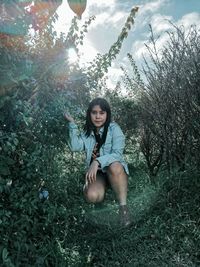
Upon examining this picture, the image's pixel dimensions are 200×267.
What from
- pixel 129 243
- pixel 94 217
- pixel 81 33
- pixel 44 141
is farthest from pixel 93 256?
pixel 81 33

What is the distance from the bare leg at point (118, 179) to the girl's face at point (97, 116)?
0.45 meters

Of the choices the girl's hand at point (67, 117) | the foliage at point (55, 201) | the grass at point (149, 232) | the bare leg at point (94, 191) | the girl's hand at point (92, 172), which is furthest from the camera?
the bare leg at point (94, 191)

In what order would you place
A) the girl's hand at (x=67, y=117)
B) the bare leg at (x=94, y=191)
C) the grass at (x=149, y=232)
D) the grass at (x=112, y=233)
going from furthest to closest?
the bare leg at (x=94, y=191), the girl's hand at (x=67, y=117), the grass at (x=149, y=232), the grass at (x=112, y=233)

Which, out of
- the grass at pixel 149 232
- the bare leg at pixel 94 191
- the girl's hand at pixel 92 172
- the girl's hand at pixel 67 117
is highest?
the girl's hand at pixel 67 117

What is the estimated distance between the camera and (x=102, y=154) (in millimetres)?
4211

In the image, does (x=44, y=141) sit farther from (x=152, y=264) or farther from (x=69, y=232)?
(x=152, y=264)

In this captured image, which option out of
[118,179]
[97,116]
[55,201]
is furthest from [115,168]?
[55,201]

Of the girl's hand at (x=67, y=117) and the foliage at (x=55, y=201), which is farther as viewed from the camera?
the girl's hand at (x=67, y=117)

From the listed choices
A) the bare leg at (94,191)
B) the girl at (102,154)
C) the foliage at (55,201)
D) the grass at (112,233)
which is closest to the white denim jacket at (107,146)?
the girl at (102,154)

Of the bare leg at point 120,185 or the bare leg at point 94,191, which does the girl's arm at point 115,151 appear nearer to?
the bare leg at point 120,185

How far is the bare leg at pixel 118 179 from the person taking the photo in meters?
4.01

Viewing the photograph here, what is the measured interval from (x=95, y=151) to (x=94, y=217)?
2.09 feet

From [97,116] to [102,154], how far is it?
1.21ft

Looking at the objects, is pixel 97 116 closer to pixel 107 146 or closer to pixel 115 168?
pixel 107 146
